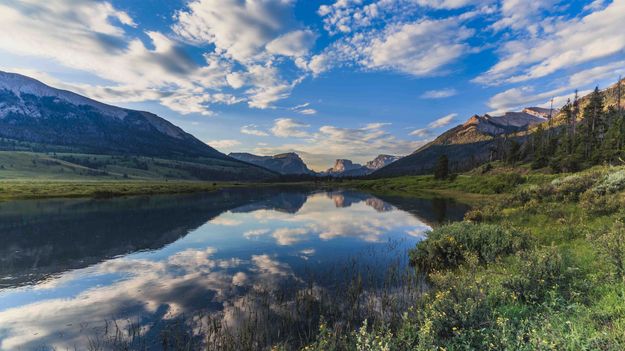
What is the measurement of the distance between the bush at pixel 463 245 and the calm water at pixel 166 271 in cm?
249

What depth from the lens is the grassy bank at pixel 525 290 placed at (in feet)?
24.9

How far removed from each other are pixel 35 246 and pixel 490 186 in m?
93.9

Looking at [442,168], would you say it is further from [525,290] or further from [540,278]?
[525,290]

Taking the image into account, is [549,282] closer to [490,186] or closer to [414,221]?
[414,221]

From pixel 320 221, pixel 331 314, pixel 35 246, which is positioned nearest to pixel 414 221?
pixel 320 221

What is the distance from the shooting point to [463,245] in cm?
2127

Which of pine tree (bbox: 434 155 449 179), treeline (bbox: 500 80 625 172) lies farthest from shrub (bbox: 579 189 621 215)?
pine tree (bbox: 434 155 449 179)

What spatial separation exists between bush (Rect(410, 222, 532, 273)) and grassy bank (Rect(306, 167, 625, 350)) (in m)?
0.07

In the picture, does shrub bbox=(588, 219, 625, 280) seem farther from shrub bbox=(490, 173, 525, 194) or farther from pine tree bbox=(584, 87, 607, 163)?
pine tree bbox=(584, 87, 607, 163)

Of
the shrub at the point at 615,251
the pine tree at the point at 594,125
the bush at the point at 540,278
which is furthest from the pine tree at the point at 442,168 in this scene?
the bush at the point at 540,278

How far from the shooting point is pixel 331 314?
47.6ft

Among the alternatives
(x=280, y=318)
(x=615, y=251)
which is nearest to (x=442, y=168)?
(x=615, y=251)

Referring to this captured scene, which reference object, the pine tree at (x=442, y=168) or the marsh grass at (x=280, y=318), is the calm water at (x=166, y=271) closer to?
the marsh grass at (x=280, y=318)

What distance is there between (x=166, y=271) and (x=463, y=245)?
22.0 metres
